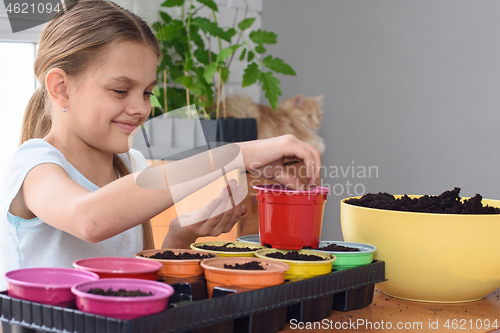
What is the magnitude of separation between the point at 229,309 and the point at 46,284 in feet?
0.62

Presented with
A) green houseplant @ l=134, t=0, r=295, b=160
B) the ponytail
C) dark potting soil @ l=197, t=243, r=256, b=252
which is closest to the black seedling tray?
dark potting soil @ l=197, t=243, r=256, b=252

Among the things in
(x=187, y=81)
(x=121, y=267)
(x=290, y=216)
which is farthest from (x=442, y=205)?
(x=187, y=81)

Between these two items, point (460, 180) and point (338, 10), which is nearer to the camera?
point (460, 180)

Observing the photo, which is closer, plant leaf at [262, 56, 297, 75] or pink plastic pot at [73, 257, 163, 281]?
pink plastic pot at [73, 257, 163, 281]

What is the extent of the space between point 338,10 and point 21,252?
85.6 inches

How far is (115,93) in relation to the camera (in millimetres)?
845

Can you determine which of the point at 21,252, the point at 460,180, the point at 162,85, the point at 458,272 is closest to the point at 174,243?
the point at 21,252

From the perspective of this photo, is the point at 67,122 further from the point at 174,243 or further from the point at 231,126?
the point at 231,126

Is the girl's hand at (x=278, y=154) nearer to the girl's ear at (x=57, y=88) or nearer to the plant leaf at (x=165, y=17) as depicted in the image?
the girl's ear at (x=57, y=88)

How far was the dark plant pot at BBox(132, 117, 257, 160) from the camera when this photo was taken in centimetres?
82

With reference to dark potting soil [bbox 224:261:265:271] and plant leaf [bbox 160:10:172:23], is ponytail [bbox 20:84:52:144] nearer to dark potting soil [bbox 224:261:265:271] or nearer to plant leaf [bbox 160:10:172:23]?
dark potting soil [bbox 224:261:265:271]

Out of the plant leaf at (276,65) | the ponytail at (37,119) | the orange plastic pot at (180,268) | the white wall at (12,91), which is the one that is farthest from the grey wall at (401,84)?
the orange plastic pot at (180,268)

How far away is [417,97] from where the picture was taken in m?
2.36

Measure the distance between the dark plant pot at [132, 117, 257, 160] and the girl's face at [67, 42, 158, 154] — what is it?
0.07 metres
